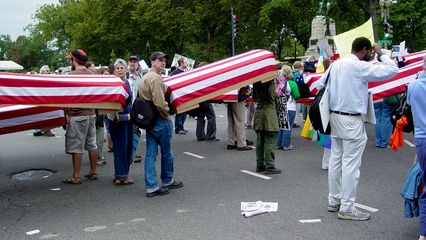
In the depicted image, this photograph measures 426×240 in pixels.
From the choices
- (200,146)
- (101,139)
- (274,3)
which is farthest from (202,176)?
(274,3)

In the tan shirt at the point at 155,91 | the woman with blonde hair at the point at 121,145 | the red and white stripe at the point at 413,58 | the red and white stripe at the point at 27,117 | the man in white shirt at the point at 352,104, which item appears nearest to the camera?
the man in white shirt at the point at 352,104

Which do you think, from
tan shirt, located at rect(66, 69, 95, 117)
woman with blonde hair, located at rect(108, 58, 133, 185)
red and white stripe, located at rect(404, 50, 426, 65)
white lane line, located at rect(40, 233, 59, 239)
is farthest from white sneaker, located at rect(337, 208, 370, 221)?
red and white stripe, located at rect(404, 50, 426, 65)

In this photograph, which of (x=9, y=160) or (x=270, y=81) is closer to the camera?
(x=270, y=81)

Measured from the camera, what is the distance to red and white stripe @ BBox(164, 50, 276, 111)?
6.64 m

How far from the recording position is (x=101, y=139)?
352 inches

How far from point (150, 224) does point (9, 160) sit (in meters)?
5.49

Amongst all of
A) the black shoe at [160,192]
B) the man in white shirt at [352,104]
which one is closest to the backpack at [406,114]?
the man in white shirt at [352,104]

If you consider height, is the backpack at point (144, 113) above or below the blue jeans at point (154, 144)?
above

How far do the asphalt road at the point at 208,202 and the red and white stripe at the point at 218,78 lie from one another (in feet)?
4.19

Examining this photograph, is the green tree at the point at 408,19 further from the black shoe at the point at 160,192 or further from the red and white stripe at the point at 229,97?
the black shoe at the point at 160,192

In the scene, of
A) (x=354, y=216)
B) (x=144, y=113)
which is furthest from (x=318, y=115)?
(x=144, y=113)

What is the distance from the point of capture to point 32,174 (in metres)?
8.23

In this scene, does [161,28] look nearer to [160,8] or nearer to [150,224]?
[160,8]

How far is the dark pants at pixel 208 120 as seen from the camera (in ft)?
36.8
